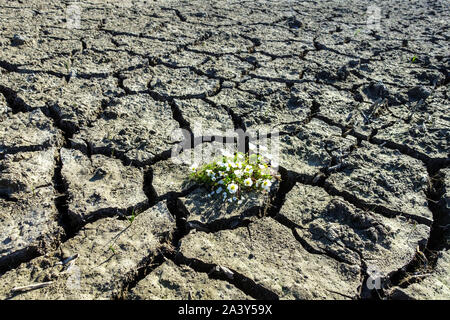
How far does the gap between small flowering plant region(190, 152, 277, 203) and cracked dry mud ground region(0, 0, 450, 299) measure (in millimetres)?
100

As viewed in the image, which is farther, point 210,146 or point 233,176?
point 210,146

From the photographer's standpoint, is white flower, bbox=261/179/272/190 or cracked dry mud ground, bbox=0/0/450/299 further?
white flower, bbox=261/179/272/190

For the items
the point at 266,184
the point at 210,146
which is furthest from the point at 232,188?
the point at 210,146

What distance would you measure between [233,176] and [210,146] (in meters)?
0.44

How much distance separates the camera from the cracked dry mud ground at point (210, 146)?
63.6 inches

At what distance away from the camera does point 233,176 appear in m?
2.05

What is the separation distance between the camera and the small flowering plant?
2.01 metres

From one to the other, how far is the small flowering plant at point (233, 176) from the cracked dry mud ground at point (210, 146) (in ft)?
0.33

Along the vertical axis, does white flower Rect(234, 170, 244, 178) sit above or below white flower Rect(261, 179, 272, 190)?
above

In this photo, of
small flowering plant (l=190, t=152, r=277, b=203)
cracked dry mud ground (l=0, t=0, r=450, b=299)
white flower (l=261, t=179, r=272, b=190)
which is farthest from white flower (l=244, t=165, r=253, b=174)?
cracked dry mud ground (l=0, t=0, r=450, b=299)

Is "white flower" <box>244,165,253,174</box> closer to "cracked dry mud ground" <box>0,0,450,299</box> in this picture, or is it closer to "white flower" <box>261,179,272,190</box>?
"white flower" <box>261,179,272,190</box>

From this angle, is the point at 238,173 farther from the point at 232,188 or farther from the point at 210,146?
the point at 210,146

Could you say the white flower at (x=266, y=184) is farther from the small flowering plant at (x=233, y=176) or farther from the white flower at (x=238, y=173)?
the white flower at (x=238, y=173)
